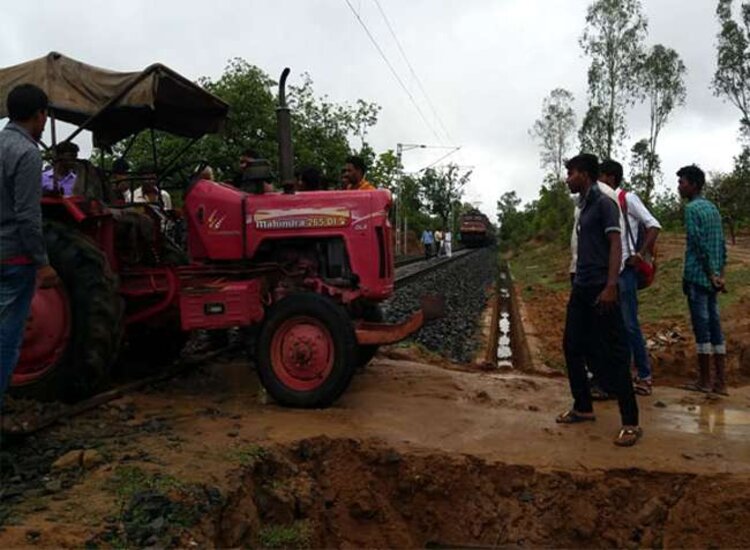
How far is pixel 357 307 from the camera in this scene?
6500 millimetres

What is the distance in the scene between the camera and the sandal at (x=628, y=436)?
4.83m

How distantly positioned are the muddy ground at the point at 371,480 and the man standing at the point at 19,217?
2.59 feet

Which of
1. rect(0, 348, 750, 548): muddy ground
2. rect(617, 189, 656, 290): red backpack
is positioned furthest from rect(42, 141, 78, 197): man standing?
rect(617, 189, 656, 290): red backpack

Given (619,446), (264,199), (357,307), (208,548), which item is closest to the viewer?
(208,548)

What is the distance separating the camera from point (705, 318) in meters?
6.27

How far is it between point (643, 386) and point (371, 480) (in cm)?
297

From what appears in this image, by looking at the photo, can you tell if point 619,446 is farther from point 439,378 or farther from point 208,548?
point 208,548

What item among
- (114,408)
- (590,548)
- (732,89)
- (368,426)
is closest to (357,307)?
(368,426)

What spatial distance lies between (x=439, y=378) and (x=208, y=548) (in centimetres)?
387

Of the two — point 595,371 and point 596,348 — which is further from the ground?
point 596,348

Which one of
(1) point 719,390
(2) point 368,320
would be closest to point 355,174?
(2) point 368,320

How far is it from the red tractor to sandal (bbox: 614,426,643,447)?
172 cm

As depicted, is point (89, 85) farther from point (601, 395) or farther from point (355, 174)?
point (601, 395)

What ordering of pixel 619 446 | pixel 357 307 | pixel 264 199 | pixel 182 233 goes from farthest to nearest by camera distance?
pixel 182 233
pixel 357 307
pixel 264 199
pixel 619 446
